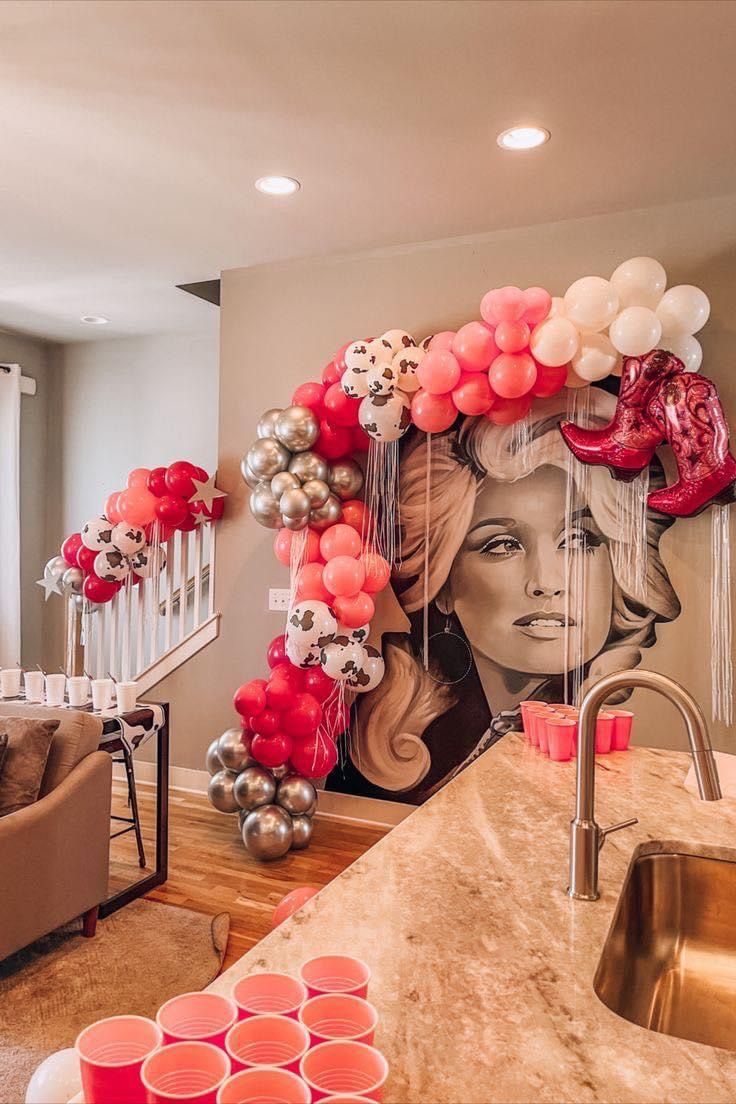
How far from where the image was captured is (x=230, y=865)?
3.35 meters

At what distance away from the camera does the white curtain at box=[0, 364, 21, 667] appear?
5176 millimetres

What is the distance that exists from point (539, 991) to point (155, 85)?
252 cm

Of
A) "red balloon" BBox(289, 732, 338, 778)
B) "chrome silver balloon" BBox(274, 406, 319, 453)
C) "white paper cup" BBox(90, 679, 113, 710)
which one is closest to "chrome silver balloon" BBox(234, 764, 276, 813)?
"red balloon" BBox(289, 732, 338, 778)

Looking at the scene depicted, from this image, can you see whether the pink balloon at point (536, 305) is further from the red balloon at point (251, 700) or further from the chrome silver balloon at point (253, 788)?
the chrome silver balloon at point (253, 788)

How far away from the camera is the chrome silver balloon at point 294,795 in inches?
133

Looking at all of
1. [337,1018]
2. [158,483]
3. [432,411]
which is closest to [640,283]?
[432,411]

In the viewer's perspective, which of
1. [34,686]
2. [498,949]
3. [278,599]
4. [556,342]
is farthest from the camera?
[278,599]

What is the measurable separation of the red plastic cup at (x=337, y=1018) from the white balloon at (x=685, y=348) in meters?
2.72

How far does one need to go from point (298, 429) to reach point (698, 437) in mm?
1566

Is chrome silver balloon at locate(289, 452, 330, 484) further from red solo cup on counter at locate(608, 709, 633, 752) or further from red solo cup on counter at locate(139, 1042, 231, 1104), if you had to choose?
red solo cup on counter at locate(139, 1042, 231, 1104)

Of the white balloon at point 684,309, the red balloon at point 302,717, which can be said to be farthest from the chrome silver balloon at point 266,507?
the white balloon at point 684,309

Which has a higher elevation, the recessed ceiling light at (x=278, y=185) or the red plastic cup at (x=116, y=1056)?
the recessed ceiling light at (x=278, y=185)

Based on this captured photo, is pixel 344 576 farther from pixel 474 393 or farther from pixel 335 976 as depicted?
pixel 335 976

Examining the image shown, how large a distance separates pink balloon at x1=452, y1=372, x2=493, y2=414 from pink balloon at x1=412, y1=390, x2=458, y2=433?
7 centimetres
